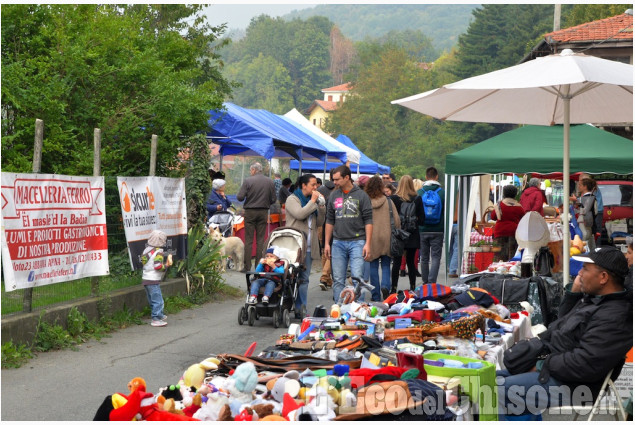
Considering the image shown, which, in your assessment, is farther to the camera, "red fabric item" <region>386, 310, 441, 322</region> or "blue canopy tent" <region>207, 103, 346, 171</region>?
"blue canopy tent" <region>207, 103, 346, 171</region>

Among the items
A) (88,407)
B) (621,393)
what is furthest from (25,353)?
(621,393)

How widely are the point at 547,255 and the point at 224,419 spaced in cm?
710

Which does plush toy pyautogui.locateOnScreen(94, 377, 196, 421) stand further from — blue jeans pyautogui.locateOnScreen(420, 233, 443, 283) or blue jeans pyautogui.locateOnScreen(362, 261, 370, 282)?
blue jeans pyautogui.locateOnScreen(420, 233, 443, 283)

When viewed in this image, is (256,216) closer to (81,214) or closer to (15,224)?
(81,214)

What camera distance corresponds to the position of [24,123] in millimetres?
10719

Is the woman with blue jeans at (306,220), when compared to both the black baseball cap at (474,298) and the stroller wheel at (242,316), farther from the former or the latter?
the black baseball cap at (474,298)

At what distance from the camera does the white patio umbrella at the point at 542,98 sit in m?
7.59

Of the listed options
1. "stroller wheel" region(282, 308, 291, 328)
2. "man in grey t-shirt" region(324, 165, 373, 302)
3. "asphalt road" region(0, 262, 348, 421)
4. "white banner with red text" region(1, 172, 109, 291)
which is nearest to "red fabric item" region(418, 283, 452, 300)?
"asphalt road" region(0, 262, 348, 421)

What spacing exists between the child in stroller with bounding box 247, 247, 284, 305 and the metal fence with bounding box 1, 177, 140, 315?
180 centimetres

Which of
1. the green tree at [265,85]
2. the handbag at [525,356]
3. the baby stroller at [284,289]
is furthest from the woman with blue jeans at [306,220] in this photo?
the green tree at [265,85]

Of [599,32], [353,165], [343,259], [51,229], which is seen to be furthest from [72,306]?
[599,32]

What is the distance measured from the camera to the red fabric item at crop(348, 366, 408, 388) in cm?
491

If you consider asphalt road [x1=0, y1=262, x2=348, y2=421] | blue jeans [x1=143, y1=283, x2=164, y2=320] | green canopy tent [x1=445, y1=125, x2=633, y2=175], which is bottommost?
asphalt road [x1=0, y1=262, x2=348, y2=421]

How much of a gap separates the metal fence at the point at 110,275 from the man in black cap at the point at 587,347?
5.59 meters
